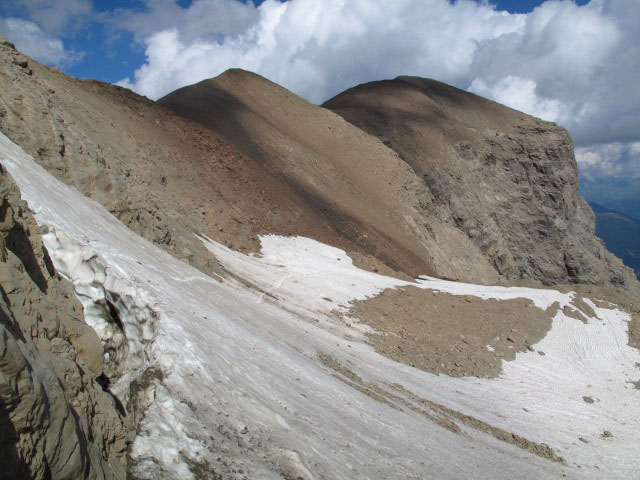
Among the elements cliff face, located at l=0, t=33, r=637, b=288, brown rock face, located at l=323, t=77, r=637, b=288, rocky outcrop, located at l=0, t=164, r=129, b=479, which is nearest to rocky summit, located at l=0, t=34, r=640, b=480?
rocky outcrop, located at l=0, t=164, r=129, b=479

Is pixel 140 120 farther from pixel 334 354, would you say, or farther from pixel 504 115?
pixel 504 115

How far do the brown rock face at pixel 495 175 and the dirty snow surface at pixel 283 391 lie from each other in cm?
2729

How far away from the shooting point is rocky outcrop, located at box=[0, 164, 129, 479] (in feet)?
11.8

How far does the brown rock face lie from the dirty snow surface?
27.3 m

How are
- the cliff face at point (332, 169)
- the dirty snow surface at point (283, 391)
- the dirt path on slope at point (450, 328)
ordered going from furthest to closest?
the dirt path on slope at point (450, 328) → the cliff face at point (332, 169) → the dirty snow surface at point (283, 391)

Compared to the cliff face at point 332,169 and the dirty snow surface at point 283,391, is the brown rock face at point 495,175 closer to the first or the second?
the cliff face at point 332,169

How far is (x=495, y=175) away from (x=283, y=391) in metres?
47.8

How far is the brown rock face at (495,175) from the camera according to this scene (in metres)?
45.5

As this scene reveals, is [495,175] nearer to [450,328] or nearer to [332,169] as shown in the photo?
[332,169]

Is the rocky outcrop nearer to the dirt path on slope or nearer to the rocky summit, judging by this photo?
the rocky summit

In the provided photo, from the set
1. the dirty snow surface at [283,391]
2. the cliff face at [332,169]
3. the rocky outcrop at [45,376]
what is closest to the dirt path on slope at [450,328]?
the dirty snow surface at [283,391]

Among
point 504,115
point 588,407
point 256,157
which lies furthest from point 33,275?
point 504,115

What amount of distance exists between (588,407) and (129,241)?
14.2 metres

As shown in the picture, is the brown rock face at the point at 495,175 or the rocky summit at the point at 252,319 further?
the brown rock face at the point at 495,175
